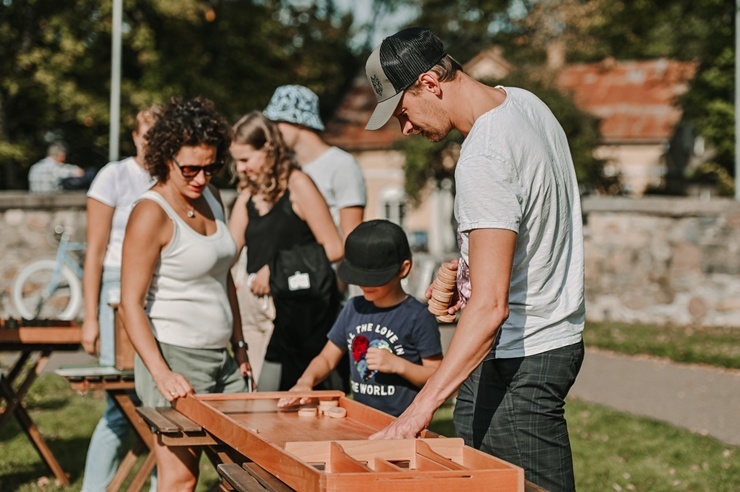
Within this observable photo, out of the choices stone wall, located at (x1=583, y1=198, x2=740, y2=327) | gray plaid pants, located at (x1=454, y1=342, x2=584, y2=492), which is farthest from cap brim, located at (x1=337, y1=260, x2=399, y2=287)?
stone wall, located at (x1=583, y1=198, x2=740, y2=327)

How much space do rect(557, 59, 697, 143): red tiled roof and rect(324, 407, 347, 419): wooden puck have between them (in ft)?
117

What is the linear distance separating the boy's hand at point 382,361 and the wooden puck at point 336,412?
41 centimetres

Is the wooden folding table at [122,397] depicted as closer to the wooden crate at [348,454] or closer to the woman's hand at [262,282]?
the woman's hand at [262,282]

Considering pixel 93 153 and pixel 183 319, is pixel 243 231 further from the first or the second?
pixel 93 153

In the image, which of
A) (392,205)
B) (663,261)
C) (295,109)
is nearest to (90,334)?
(295,109)

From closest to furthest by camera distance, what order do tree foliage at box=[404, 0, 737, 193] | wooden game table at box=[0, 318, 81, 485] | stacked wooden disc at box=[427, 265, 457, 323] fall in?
stacked wooden disc at box=[427, 265, 457, 323] < wooden game table at box=[0, 318, 81, 485] < tree foliage at box=[404, 0, 737, 193]

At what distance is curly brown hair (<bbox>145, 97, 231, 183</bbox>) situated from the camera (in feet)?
14.9

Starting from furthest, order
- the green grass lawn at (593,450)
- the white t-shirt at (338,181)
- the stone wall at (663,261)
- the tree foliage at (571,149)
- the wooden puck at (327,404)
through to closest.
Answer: the tree foliage at (571,149) → the stone wall at (663,261) → the green grass lawn at (593,450) → the white t-shirt at (338,181) → the wooden puck at (327,404)

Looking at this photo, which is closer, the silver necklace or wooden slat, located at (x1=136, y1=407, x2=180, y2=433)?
wooden slat, located at (x1=136, y1=407, x2=180, y2=433)

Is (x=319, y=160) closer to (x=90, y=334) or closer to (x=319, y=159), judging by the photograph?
(x=319, y=159)

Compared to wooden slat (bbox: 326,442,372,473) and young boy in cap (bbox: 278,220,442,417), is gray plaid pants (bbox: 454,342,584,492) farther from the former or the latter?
young boy in cap (bbox: 278,220,442,417)

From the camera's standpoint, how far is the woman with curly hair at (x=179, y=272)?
172 inches

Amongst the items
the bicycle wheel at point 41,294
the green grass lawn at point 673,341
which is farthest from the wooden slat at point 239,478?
the bicycle wheel at point 41,294

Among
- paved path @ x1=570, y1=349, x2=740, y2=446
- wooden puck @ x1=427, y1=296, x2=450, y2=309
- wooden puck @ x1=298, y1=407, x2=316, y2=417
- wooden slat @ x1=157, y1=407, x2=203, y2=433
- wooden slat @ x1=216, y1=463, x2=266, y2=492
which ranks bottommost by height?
paved path @ x1=570, y1=349, x2=740, y2=446
